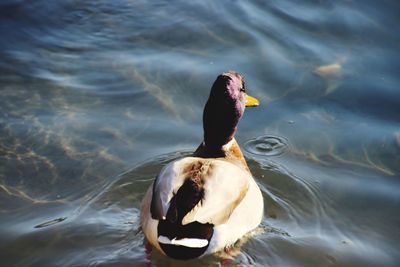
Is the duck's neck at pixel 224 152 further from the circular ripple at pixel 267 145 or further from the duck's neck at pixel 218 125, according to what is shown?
the circular ripple at pixel 267 145

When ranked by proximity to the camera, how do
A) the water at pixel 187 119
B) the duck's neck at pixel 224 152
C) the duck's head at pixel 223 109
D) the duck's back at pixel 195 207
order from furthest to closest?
the duck's neck at pixel 224 152 → the duck's head at pixel 223 109 → the water at pixel 187 119 → the duck's back at pixel 195 207

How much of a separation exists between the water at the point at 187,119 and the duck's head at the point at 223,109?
0.52m

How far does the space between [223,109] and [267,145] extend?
3.04 feet

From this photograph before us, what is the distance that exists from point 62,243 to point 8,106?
2250 mm

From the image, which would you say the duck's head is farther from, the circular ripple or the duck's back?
the duck's back

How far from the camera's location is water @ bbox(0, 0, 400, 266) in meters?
5.46

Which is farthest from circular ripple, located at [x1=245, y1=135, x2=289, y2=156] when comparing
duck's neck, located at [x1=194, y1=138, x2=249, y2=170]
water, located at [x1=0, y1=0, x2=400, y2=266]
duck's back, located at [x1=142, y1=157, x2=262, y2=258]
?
duck's back, located at [x1=142, y1=157, x2=262, y2=258]

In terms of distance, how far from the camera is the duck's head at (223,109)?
19.4 feet

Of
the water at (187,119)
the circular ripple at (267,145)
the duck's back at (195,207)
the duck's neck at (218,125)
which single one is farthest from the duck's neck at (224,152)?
the duck's back at (195,207)

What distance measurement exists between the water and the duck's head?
1.69 ft

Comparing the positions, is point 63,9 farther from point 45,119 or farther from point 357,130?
point 357,130

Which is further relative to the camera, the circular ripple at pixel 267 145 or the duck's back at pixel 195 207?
the circular ripple at pixel 267 145

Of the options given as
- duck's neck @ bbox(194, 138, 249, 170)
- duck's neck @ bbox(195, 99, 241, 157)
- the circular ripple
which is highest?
duck's neck @ bbox(195, 99, 241, 157)

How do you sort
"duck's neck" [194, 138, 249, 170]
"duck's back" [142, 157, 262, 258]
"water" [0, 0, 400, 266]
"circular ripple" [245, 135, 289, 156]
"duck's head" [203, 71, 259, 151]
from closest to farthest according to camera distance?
"duck's back" [142, 157, 262, 258] < "water" [0, 0, 400, 266] < "duck's head" [203, 71, 259, 151] < "duck's neck" [194, 138, 249, 170] < "circular ripple" [245, 135, 289, 156]
